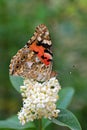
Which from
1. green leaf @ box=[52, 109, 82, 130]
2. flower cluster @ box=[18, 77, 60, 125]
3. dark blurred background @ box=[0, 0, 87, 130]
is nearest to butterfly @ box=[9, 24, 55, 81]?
flower cluster @ box=[18, 77, 60, 125]

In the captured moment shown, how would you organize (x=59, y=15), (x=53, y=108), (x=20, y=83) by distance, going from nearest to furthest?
(x=53, y=108), (x=20, y=83), (x=59, y=15)

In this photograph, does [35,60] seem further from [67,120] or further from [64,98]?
[64,98]

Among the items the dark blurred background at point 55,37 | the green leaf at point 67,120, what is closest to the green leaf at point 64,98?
the green leaf at point 67,120

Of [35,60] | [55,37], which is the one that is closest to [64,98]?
[35,60]

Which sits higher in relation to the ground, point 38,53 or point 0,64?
point 0,64

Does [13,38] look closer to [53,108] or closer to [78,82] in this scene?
[78,82]

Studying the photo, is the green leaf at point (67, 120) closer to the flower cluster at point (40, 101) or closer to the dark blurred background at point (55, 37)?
the flower cluster at point (40, 101)

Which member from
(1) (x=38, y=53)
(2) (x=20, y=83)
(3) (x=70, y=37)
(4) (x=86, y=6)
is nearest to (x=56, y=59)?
(3) (x=70, y=37)

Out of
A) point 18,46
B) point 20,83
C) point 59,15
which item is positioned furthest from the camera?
point 59,15
